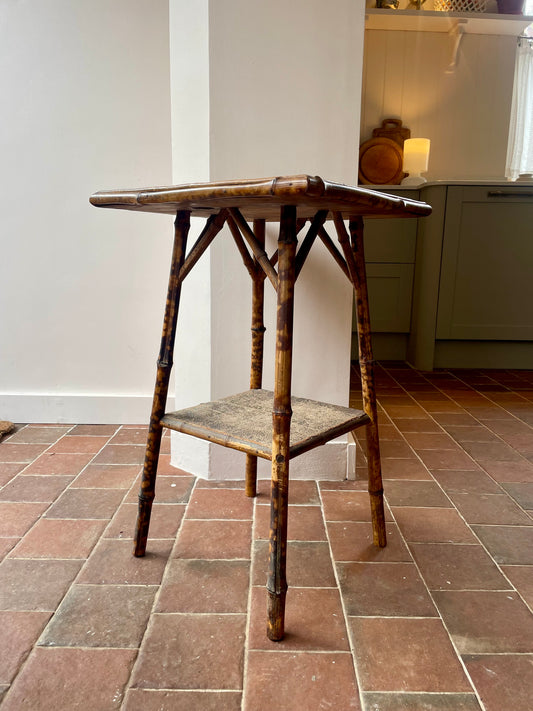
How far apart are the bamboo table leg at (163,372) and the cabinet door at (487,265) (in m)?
2.34

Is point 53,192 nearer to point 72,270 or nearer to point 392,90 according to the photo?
point 72,270

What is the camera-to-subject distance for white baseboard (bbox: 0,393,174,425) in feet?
7.41

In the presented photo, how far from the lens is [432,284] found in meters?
3.22

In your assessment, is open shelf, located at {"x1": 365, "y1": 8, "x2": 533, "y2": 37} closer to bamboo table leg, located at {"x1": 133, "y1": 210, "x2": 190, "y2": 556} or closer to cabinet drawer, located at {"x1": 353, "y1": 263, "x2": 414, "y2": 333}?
cabinet drawer, located at {"x1": 353, "y1": 263, "x2": 414, "y2": 333}

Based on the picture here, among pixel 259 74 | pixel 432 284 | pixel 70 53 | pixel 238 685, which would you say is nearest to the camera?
pixel 238 685

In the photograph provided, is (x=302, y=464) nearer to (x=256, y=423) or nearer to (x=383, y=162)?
(x=256, y=423)

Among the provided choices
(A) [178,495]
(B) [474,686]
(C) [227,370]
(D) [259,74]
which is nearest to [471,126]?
(D) [259,74]

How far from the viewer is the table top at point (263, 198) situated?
85 centimetres

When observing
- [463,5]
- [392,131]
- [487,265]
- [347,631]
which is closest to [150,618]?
[347,631]

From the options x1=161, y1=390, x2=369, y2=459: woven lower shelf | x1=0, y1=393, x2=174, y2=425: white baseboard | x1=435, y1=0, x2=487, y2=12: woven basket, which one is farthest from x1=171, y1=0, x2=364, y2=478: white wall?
x1=435, y1=0, x2=487, y2=12: woven basket

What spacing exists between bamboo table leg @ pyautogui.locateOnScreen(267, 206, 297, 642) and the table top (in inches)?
3.5

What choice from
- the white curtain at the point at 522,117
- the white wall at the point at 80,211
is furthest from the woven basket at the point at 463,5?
the white wall at the point at 80,211

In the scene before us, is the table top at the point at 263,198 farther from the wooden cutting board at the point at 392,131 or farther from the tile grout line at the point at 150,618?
the wooden cutting board at the point at 392,131

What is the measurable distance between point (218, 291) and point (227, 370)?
25cm
